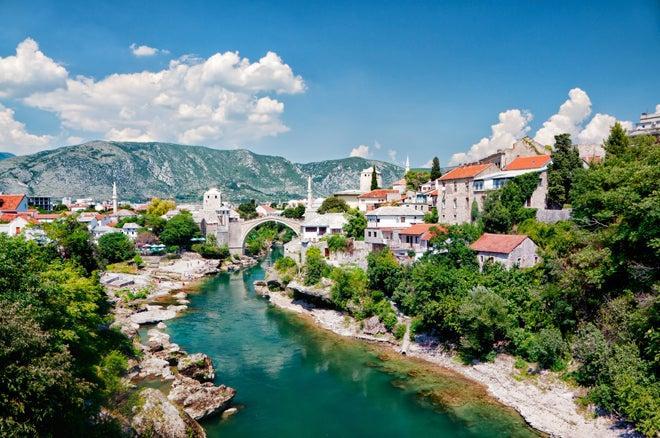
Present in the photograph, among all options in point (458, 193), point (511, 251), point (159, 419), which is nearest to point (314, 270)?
point (458, 193)

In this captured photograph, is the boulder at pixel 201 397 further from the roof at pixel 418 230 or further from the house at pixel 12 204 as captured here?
the house at pixel 12 204

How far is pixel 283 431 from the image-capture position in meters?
17.3

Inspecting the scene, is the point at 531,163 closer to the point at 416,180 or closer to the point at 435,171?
the point at 435,171

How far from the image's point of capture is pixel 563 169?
1161 inches

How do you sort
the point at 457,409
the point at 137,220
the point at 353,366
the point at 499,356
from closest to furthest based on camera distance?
the point at 457,409 < the point at 499,356 < the point at 353,366 < the point at 137,220

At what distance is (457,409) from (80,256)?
2840 cm

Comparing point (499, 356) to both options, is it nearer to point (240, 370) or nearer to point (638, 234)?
point (638, 234)

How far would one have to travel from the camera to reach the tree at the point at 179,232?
197 ft

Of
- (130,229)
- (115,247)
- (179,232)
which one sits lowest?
(115,247)

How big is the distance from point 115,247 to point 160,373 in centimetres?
3626

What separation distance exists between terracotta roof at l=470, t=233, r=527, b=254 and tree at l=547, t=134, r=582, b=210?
545 centimetres

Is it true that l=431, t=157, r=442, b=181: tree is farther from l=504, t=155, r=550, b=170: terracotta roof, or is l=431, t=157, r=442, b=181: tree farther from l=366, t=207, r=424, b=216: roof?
l=504, t=155, r=550, b=170: terracotta roof

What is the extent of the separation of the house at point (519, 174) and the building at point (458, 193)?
22.0 inches

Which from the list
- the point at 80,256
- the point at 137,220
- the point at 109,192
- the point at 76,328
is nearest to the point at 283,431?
the point at 76,328
